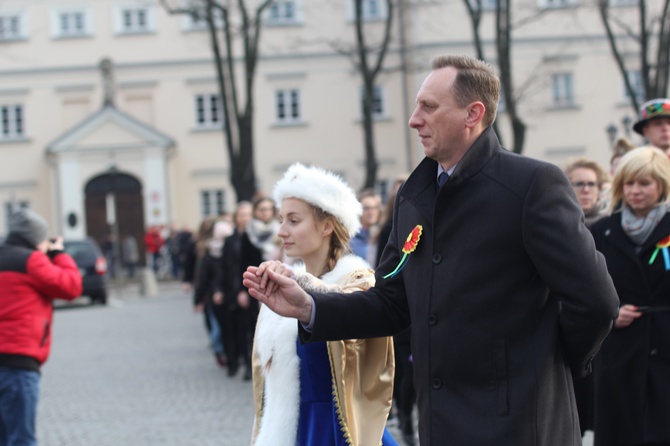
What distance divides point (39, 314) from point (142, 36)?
124 ft

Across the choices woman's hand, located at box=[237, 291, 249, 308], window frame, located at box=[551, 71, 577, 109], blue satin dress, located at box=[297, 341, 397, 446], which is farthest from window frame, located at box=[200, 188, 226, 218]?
blue satin dress, located at box=[297, 341, 397, 446]

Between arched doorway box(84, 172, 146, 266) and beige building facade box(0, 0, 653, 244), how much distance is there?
0.06 meters

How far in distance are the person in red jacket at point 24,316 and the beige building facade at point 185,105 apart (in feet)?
116

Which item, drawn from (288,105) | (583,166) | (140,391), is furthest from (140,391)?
(288,105)

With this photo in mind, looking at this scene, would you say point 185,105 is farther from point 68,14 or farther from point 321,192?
point 321,192

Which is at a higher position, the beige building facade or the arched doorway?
the beige building facade

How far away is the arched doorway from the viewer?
140ft

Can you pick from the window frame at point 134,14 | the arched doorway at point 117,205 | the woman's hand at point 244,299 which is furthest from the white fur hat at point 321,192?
the window frame at point 134,14

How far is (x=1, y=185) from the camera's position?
4322 centimetres

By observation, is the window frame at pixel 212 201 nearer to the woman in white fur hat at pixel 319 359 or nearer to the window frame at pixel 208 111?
the window frame at pixel 208 111

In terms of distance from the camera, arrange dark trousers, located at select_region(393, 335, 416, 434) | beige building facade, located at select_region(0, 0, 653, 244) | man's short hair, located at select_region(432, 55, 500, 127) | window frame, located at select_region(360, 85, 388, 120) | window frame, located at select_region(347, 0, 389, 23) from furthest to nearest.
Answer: window frame, located at select_region(360, 85, 388, 120), window frame, located at select_region(347, 0, 389, 23), beige building facade, located at select_region(0, 0, 653, 244), dark trousers, located at select_region(393, 335, 416, 434), man's short hair, located at select_region(432, 55, 500, 127)

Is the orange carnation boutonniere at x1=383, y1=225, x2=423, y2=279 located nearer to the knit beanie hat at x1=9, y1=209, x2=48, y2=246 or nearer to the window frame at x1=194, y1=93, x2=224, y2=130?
the knit beanie hat at x1=9, y1=209, x2=48, y2=246

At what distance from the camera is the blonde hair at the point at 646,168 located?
572 cm

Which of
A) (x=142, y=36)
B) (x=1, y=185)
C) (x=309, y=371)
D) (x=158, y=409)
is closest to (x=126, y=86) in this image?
(x=142, y=36)
